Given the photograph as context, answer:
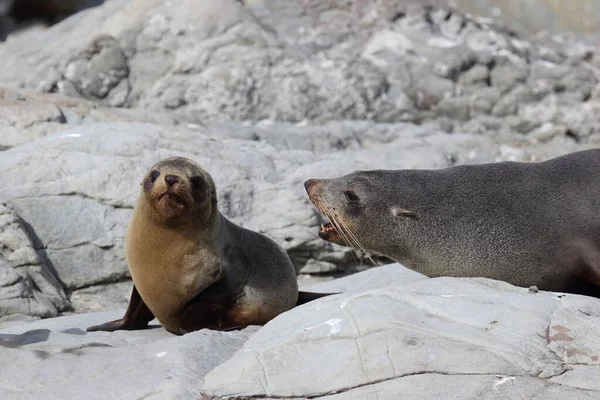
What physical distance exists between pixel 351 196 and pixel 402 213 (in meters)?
0.42

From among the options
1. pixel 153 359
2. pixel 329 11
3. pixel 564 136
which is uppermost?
pixel 153 359

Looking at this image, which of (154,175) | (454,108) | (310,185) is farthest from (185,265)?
(454,108)

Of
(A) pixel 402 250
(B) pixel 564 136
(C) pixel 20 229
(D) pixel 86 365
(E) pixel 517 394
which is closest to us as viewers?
(E) pixel 517 394

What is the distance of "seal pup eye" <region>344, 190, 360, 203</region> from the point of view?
6.04 metres

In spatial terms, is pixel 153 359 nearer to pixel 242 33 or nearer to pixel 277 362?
pixel 277 362

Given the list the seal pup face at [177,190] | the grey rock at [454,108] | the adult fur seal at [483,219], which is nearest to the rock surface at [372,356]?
the adult fur seal at [483,219]

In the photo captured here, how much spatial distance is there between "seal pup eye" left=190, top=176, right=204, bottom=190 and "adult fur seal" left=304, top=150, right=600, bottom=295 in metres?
0.78

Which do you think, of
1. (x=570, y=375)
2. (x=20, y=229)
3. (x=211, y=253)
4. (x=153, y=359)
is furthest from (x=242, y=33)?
(x=570, y=375)

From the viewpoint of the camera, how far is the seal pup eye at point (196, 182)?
5938 millimetres

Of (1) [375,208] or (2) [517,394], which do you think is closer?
(2) [517,394]

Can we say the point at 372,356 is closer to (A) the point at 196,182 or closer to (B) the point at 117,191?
(A) the point at 196,182

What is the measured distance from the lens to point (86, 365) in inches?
169

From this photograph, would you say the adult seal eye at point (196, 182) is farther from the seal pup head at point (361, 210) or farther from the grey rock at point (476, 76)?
the grey rock at point (476, 76)

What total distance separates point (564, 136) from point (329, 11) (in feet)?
14.6
